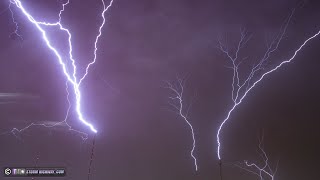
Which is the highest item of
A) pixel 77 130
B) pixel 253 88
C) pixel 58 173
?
pixel 253 88

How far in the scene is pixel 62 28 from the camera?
30.9 ft

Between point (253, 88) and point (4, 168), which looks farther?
point (253, 88)

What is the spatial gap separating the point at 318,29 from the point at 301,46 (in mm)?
611

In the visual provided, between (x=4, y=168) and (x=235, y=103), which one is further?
(x=235, y=103)

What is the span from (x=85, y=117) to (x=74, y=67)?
1.24 metres

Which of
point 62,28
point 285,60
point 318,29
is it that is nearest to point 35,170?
point 62,28

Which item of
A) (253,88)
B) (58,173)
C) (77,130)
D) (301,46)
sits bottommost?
(58,173)

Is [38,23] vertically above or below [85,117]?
above

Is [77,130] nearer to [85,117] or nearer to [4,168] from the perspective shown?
[85,117]

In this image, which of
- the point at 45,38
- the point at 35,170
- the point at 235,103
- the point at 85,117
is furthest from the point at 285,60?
the point at 35,170

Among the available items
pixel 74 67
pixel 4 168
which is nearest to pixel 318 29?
pixel 74 67

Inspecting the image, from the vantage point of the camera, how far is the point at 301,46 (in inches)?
404

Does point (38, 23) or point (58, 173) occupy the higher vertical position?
point (38, 23)

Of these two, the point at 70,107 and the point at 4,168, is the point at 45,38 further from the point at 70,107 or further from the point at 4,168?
the point at 4,168
